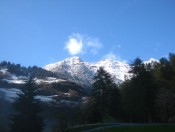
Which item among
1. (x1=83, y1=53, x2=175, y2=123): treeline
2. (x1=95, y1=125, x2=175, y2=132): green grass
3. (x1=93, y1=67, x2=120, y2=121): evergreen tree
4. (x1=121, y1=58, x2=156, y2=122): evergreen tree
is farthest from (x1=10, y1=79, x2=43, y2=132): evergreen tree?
(x1=93, y1=67, x2=120, y2=121): evergreen tree

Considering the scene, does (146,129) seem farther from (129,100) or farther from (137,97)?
(129,100)

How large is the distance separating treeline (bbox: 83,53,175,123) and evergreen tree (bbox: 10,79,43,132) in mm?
20624

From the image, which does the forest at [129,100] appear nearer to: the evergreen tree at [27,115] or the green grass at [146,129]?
the evergreen tree at [27,115]

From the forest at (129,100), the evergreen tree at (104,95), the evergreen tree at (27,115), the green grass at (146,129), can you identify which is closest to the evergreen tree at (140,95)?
the forest at (129,100)

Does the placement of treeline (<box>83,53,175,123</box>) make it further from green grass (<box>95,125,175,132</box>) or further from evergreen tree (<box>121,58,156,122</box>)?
green grass (<box>95,125,175,132</box>)

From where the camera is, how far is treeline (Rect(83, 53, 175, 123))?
5750 cm

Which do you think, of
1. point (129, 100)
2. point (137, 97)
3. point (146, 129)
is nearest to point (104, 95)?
point (129, 100)

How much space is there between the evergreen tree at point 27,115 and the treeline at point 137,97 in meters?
20.6

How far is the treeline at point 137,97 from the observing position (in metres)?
57.5

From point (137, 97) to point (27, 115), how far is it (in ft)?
89.7

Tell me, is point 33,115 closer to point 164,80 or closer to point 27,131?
point 27,131

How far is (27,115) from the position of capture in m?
41.1

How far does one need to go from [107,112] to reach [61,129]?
2807cm

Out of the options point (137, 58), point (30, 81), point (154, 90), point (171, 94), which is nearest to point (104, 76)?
point (137, 58)
